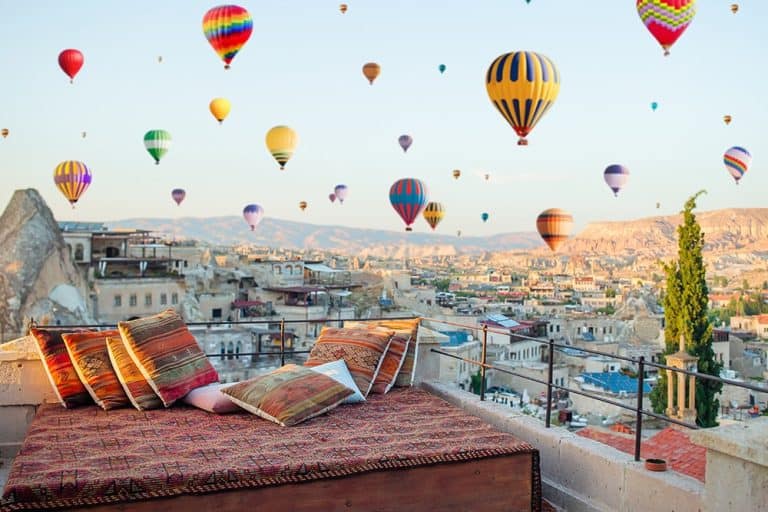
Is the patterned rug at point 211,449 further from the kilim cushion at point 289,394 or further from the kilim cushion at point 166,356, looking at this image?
the kilim cushion at point 166,356

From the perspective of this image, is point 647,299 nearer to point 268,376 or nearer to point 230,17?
point 230,17

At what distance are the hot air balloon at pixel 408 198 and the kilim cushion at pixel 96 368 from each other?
27.7m

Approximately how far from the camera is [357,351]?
511 centimetres

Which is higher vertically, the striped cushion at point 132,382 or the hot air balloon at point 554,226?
the hot air balloon at point 554,226

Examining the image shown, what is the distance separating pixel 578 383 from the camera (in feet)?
132

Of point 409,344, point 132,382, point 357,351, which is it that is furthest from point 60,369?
point 409,344

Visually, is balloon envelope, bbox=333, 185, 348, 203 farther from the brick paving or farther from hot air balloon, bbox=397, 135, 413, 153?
the brick paving

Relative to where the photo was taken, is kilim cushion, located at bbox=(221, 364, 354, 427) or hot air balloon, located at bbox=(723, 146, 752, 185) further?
hot air balloon, located at bbox=(723, 146, 752, 185)

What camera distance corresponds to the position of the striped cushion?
4.54 m

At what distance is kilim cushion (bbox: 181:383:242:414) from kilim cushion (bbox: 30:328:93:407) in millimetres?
560

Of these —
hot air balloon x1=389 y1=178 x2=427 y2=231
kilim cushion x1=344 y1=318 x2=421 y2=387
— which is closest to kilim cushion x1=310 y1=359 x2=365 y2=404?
kilim cushion x1=344 y1=318 x2=421 y2=387

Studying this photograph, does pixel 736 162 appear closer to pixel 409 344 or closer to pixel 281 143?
pixel 281 143

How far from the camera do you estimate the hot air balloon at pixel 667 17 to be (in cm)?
2162

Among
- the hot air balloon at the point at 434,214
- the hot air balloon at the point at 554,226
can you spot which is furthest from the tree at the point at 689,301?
the hot air balloon at the point at 434,214
